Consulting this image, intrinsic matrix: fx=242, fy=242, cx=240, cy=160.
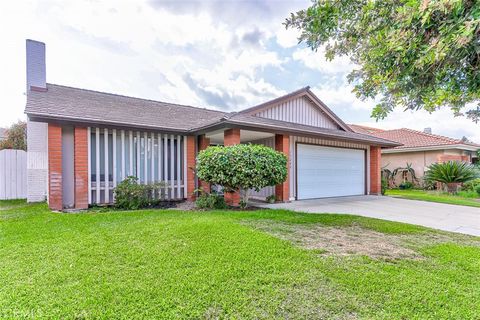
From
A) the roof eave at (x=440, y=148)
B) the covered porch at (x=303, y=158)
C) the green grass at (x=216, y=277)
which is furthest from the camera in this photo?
the roof eave at (x=440, y=148)

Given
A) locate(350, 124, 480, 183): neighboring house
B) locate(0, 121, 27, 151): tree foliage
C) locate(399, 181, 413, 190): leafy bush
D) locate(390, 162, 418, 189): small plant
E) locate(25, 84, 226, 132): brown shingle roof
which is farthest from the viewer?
locate(390, 162, 418, 189): small plant

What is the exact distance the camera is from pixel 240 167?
7332 millimetres

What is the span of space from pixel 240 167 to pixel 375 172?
30.3 ft

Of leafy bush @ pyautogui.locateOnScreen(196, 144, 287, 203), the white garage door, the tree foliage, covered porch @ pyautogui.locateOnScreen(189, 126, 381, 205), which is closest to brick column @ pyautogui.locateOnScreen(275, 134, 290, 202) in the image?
covered porch @ pyautogui.locateOnScreen(189, 126, 381, 205)

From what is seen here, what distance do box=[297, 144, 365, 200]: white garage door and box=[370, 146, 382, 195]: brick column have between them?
55 centimetres

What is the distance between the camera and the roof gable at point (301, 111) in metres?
10.3

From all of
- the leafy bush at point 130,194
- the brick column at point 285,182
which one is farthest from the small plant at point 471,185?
the leafy bush at point 130,194

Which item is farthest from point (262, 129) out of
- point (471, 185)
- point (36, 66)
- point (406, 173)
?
point (406, 173)

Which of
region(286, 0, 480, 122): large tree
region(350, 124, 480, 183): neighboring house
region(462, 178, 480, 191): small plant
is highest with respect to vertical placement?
region(286, 0, 480, 122): large tree

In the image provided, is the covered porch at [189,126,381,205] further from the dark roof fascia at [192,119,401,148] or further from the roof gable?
the roof gable

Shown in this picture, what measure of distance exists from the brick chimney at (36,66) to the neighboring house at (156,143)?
32mm

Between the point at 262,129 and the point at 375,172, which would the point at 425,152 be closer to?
the point at 375,172

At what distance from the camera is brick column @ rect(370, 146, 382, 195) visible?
12945mm

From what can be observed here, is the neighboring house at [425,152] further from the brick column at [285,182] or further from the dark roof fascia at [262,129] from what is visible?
the brick column at [285,182]
